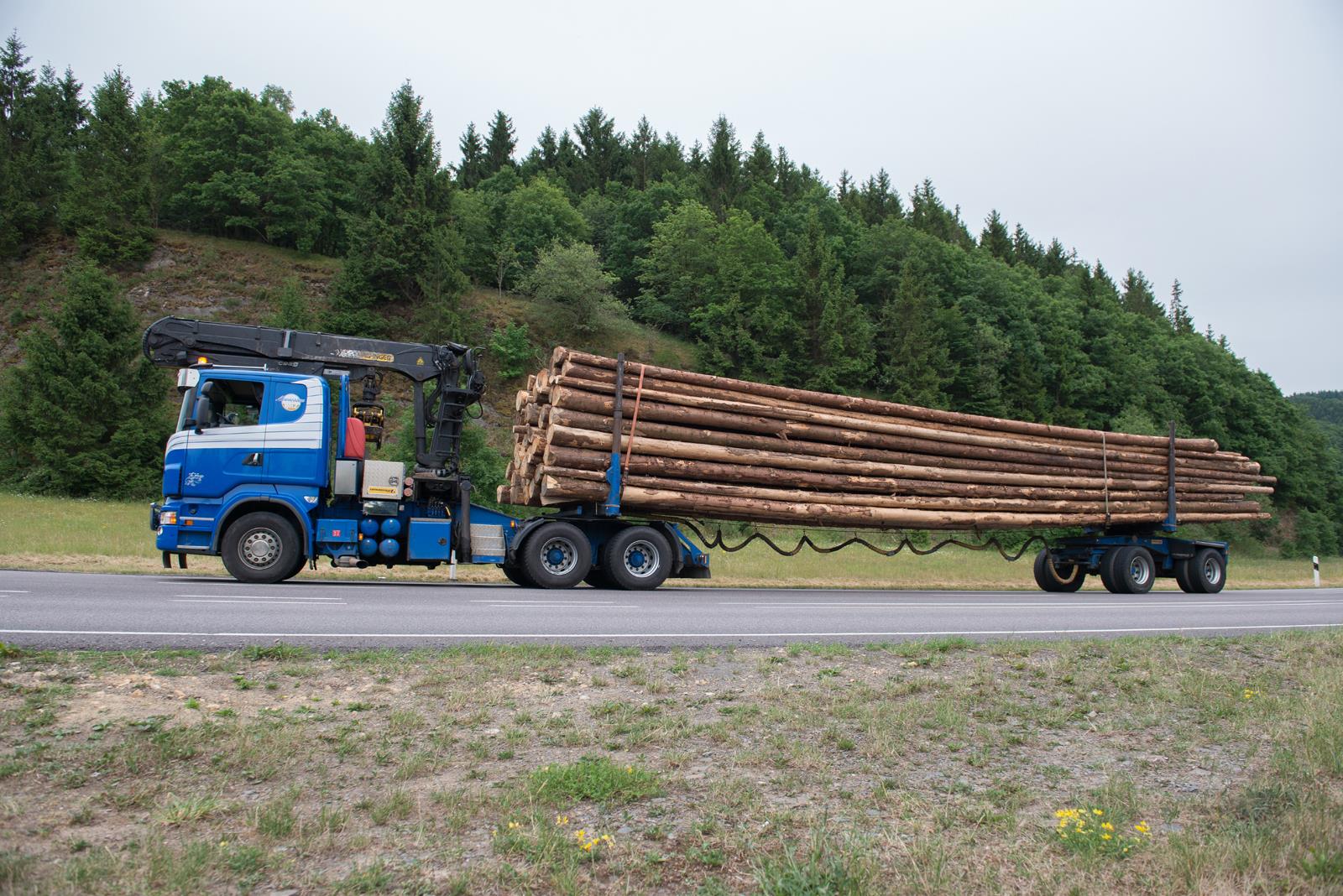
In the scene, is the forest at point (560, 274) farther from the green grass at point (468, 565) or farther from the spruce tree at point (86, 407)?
the green grass at point (468, 565)

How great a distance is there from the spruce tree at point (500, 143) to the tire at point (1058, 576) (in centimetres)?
8708

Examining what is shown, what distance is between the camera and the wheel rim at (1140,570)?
1964cm

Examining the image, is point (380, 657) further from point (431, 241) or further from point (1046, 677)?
point (431, 241)

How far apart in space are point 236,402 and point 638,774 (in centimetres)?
1077

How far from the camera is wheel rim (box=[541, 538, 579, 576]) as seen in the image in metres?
14.3

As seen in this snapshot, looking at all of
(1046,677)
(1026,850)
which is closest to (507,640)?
(1046,677)

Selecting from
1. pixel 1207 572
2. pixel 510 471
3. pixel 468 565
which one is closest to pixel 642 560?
pixel 510 471

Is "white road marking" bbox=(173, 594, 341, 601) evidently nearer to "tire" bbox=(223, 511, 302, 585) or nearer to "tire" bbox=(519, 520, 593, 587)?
"tire" bbox=(223, 511, 302, 585)

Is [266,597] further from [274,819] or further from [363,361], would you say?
[274,819]

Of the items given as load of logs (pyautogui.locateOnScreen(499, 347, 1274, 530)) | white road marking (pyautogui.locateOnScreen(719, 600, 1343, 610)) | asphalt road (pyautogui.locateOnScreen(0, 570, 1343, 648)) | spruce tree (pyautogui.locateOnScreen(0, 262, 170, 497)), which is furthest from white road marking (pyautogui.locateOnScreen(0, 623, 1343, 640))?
spruce tree (pyautogui.locateOnScreen(0, 262, 170, 497))

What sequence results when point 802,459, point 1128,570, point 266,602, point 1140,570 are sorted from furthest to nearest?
point 1140,570 → point 1128,570 → point 802,459 → point 266,602

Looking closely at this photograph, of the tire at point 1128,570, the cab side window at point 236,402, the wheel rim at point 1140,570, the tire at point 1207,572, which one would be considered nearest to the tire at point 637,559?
the cab side window at point 236,402

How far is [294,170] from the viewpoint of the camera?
60625 mm

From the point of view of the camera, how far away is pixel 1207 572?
2055cm
